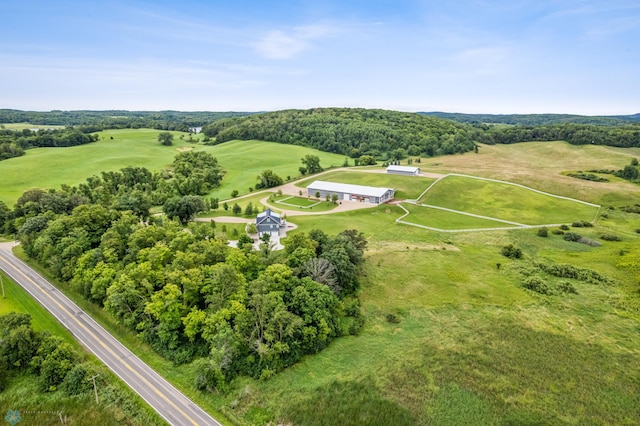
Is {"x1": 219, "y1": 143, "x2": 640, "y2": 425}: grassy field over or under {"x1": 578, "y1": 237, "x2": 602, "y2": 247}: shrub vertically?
under

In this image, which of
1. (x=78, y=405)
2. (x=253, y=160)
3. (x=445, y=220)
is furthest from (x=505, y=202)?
(x=253, y=160)

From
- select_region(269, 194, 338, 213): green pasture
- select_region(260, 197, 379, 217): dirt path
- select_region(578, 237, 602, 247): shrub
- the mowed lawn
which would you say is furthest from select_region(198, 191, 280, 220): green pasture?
select_region(578, 237, 602, 247): shrub

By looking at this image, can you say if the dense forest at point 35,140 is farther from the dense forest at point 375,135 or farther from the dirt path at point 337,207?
the dirt path at point 337,207

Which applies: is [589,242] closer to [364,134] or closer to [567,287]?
[567,287]

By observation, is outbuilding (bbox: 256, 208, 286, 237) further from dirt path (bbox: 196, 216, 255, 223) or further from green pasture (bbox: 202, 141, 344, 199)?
green pasture (bbox: 202, 141, 344, 199)

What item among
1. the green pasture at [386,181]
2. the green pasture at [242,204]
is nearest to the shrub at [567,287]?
the green pasture at [386,181]

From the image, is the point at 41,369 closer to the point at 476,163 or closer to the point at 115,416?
the point at 115,416
